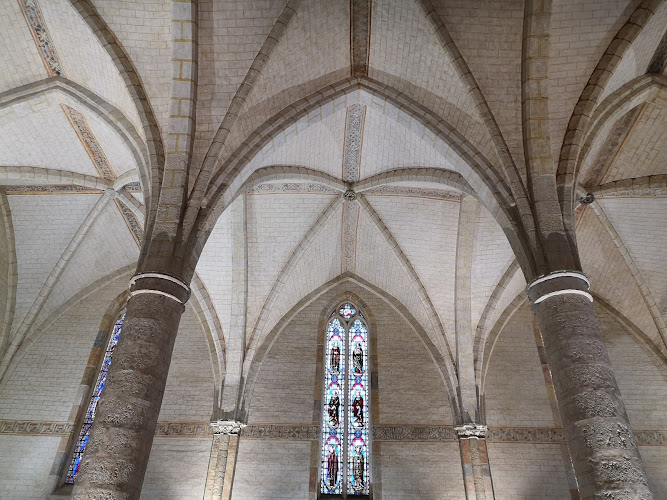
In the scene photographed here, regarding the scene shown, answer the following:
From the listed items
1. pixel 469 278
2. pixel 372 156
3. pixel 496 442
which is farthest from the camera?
pixel 469 278

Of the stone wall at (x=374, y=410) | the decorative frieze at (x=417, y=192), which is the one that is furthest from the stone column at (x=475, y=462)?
the decorative frieze at (x=417, y=192)

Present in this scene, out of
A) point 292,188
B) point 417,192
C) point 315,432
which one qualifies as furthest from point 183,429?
point 417,192

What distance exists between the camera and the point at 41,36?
7.81m

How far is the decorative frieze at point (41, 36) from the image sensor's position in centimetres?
742

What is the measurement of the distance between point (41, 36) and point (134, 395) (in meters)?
5.97

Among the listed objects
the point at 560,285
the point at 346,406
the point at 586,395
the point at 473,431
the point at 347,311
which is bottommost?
the point at 586,395

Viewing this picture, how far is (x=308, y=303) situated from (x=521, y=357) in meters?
5.41

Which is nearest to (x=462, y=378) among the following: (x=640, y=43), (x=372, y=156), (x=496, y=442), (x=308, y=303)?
(x=496, y=442)

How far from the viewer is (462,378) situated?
11.7 meters

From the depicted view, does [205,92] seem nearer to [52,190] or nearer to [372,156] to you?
[372,156]

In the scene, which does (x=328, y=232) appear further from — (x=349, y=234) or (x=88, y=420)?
(x=88, y=420)

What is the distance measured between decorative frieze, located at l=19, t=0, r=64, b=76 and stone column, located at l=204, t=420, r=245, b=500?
24.7ft

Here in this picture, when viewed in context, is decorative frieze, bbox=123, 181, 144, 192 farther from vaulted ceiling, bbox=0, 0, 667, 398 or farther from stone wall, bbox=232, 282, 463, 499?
stone wall, bbox=232, 282, 463, 499

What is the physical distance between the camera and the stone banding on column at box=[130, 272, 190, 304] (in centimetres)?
590
